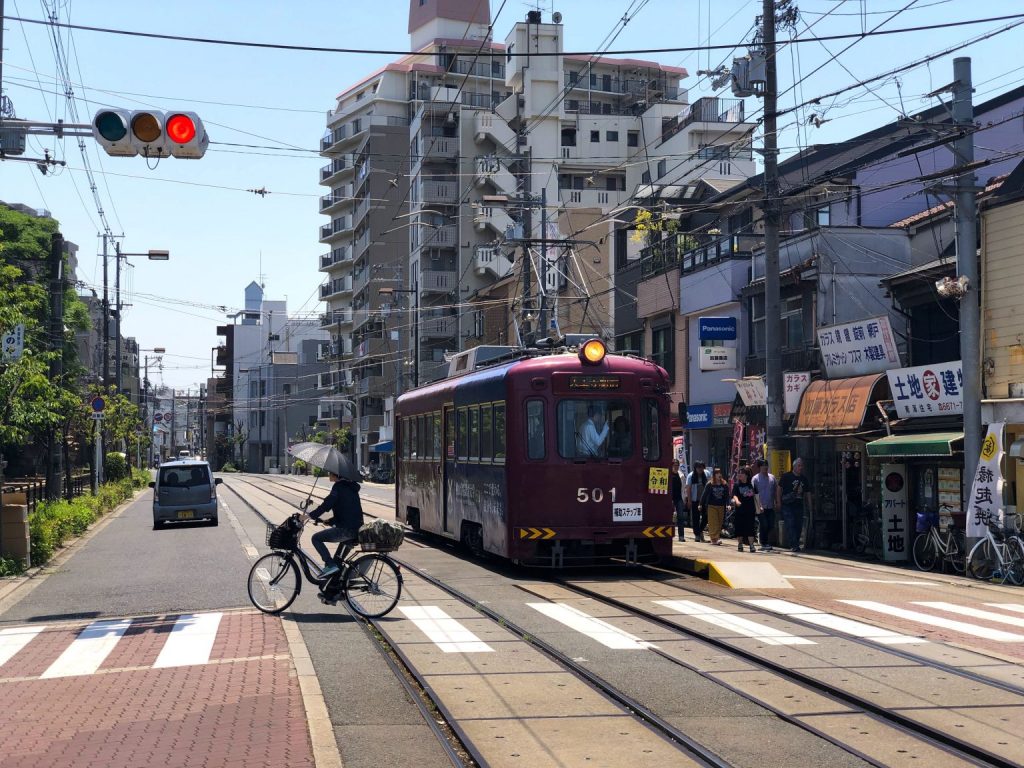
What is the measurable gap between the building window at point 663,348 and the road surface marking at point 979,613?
2357cm

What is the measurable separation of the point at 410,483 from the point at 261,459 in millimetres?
108815

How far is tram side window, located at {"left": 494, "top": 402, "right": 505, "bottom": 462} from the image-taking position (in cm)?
1777

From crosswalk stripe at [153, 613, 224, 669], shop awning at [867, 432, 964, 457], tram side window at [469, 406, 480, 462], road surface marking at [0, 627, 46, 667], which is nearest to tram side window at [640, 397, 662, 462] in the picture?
tram side window at [469, 406, 480, 462]

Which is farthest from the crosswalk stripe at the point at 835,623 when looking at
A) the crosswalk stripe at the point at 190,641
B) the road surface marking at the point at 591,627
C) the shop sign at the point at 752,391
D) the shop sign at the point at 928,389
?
the shop sign at the point at 752,391

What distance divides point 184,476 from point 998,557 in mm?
21563

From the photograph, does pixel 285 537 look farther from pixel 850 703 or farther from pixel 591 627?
pixel 850 703

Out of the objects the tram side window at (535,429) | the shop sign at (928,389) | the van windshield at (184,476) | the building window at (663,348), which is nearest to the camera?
the tram side window at (535,429)

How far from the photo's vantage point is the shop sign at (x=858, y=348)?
24.0 meters

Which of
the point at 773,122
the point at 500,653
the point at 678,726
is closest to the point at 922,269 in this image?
the point at 773,122

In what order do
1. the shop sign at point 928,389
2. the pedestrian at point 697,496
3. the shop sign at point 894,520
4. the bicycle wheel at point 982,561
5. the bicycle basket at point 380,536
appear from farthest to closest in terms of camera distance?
the pedestrian at point 697,496, the shop sign at point 894,520, the shop sign at point 928,389, the bicycle wheel at point 982,561, the bicycle basket at point 380,536

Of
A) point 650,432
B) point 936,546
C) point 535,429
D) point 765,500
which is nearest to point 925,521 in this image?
point 936,546

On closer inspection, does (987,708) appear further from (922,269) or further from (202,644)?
(922,269)

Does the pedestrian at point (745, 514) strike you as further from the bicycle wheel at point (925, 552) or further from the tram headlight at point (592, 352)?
the tram headlight at point (592, 352)

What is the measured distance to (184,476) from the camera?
3269 centimetres
